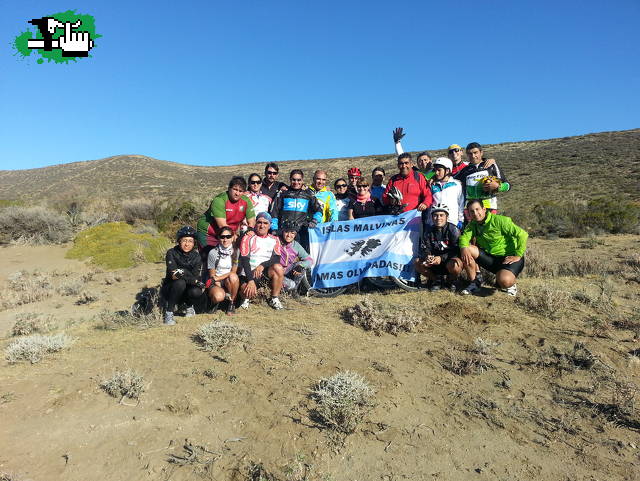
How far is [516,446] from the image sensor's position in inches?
113

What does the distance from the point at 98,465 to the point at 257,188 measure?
15.5 ft

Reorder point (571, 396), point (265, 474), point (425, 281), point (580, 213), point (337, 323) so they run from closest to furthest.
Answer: point (265, 474) → point (571, 396) → point (337, 323) → point (425, 281) → point (580, 213)

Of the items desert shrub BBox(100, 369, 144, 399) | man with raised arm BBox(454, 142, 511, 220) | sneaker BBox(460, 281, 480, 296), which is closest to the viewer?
desert shrub BBox(100, 369, 144, 399)

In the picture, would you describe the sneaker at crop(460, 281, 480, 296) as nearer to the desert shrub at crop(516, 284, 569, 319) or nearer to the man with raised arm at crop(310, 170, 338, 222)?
the desert shrub at crop(516, 284, 569, 319)

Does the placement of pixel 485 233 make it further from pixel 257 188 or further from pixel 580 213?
pixel 580 213

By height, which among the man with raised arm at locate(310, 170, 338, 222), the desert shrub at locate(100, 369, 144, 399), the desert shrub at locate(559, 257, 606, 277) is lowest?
the desert shrub at locate(100, 369, 144, 399)

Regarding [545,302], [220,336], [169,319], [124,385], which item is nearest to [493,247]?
[545,302]

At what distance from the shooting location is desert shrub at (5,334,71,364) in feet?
14.4

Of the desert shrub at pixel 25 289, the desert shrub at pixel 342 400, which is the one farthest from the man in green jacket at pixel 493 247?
the desert shrub at pixel 25 289

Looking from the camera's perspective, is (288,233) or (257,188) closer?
(288,233)

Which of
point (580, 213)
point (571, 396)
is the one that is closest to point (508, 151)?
point (580, 213)

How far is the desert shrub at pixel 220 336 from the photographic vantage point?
14.7ft

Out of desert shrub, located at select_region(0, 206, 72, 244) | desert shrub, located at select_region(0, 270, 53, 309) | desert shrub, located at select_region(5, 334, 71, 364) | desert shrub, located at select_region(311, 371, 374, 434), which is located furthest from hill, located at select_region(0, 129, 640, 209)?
desert shrub, located at select_region(311, 371, 374, 434)

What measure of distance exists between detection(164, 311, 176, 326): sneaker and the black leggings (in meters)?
0.06
